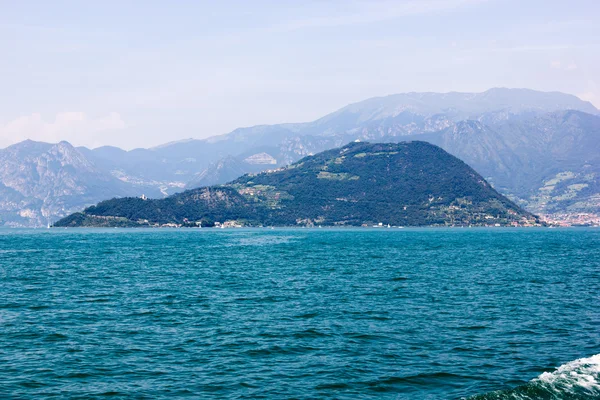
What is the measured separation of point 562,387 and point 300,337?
19094 millimetres

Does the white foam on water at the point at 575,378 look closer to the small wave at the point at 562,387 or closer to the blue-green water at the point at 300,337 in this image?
the small wave at the point at 562,387

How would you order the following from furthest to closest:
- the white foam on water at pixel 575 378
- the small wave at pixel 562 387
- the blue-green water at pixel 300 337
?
the blue-green water at pixel 300 337 < the white foam on water at pixel 575 378 < the small wave at pixel 562 387

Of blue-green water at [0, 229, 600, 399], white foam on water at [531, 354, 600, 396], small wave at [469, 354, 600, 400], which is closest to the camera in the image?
small wave at [469, 354, 600, 400]

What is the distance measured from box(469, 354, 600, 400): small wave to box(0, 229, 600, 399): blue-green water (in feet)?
0.32

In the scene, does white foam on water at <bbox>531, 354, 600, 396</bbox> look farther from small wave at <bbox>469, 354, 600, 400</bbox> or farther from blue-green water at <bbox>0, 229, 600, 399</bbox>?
blue-green water at <bbox>0, 229, 600, 399</bbox>

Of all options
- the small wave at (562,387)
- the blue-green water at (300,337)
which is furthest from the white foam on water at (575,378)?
the blue-green water at (300,337)

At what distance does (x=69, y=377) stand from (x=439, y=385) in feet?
68.0

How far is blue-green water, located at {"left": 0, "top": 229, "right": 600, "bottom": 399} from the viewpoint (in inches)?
1264

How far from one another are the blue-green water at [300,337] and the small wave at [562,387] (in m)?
0.10

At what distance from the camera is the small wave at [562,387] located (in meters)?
29.1

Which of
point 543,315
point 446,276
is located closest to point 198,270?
point 446,276

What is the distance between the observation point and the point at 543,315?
53156mm

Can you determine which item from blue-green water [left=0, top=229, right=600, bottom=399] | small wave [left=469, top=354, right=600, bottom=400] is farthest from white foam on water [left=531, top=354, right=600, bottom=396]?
blue-green water [left=0, top=229, right=600, bottom=399]

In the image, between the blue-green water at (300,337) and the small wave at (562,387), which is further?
the blue-green water at (300,337)
